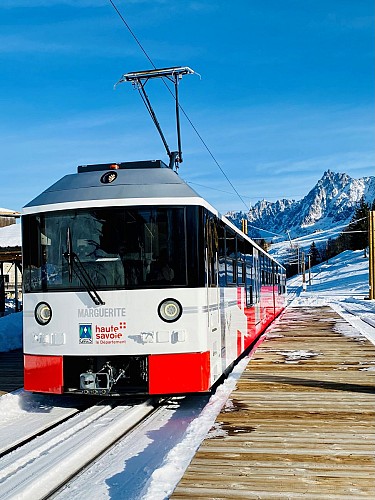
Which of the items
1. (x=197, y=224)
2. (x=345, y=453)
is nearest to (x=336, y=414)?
(x=345, y=453)

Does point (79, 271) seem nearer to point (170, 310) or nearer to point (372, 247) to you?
point (170, 310)

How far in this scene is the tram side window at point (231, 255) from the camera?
930 centimetres

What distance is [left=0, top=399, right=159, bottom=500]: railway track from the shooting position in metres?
4.73

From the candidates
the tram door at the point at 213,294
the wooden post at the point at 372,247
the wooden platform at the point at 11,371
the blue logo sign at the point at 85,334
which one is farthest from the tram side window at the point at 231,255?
the wooden post at the point at 372,247

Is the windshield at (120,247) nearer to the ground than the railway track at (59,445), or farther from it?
farther from it

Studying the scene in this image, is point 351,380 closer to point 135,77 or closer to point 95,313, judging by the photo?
point 95,313

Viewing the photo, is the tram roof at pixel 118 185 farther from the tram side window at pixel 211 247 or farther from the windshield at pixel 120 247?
the tram side window at pixel 211 247

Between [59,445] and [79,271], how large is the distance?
2.02m

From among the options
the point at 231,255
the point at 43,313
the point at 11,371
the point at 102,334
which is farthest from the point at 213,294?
the point at 11,371

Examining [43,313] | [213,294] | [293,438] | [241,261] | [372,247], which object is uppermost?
[372,247]

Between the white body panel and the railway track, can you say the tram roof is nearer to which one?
the white body panel

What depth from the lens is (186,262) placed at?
22.8ft

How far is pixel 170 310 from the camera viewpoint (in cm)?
687

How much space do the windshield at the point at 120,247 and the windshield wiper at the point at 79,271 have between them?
15 millimetres
